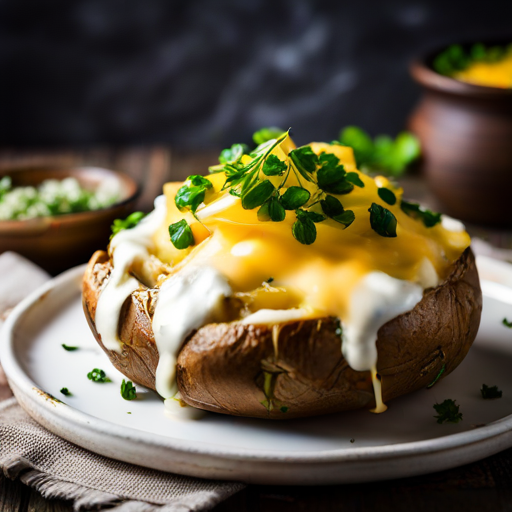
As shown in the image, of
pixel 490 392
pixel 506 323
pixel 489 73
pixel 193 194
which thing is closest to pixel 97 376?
pixel 193 194

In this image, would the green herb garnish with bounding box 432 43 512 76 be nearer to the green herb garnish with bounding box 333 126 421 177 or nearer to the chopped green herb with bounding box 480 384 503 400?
the green herb garnish with bounding box 333 126 421 177

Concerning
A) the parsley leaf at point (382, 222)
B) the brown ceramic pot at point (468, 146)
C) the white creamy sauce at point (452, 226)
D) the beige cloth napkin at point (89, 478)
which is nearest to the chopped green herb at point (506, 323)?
the white creamy sauce at point (452, 226)

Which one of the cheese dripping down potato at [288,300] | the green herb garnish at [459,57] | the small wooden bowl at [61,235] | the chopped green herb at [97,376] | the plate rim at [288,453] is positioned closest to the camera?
the plate rim at [288,453]

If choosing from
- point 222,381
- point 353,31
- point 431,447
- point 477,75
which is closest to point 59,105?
point 353,31

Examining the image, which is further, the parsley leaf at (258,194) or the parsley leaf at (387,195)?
the parsley leaf at (387,195)

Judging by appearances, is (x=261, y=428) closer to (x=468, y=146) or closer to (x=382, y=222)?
(x=382, y=222)

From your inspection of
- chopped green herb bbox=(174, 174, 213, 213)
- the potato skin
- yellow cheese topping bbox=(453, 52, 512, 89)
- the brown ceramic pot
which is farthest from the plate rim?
yellow cheese topping bbox=(453, 52, 512, 89)

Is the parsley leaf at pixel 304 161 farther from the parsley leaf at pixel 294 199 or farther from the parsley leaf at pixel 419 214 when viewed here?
the parsley leaf at pixel 419 214
